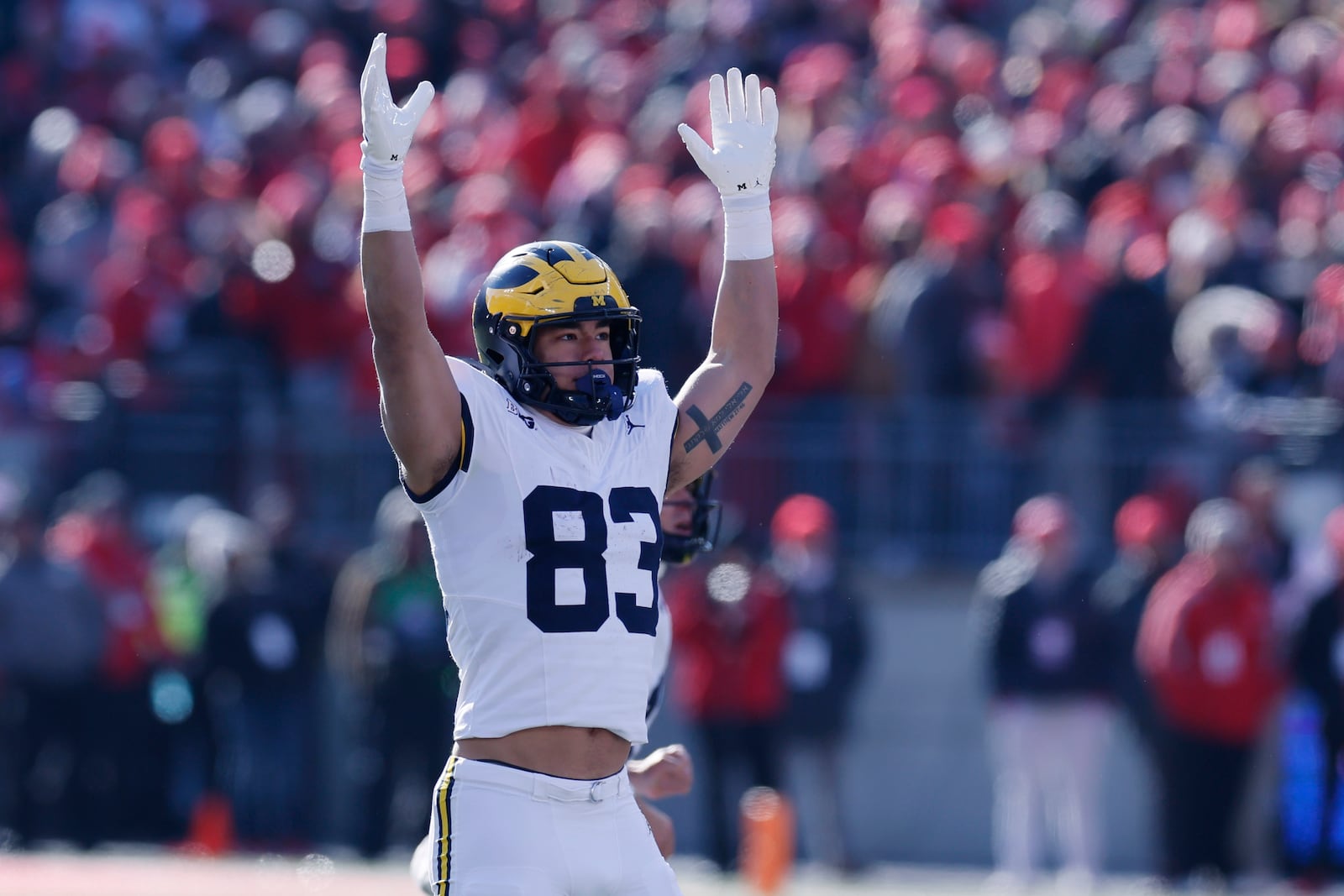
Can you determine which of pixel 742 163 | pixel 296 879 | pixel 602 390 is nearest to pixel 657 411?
pixel 602 390

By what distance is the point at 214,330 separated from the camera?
12.5m

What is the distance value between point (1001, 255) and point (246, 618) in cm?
422

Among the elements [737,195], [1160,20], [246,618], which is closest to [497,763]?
[737,195]

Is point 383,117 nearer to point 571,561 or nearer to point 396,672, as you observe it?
point 571,561

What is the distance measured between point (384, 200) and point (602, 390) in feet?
1.98

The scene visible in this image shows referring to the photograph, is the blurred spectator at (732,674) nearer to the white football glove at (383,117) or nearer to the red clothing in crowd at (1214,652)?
the red clothing in crowd at (1214,652)

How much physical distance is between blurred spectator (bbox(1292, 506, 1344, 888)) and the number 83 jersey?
20.9 feet

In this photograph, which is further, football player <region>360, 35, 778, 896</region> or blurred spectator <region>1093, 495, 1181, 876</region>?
blurred spectator <region>1093, 495, 1181, 876</region>

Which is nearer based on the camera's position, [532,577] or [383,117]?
[383,117]

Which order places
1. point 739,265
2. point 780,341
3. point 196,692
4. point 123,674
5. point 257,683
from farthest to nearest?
point 123,674, point 196,692, point 257,683, point 780,341, point 739,265

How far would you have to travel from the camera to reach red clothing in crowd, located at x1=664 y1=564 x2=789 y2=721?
10883 millimetres

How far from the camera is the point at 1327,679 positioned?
1035 cm

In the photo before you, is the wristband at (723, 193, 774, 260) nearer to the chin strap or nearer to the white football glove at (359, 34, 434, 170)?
the chin strap

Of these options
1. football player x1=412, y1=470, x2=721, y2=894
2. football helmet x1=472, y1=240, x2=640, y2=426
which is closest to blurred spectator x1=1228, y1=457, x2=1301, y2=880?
football player x1=412, y1=470, x2=721, y2=894
